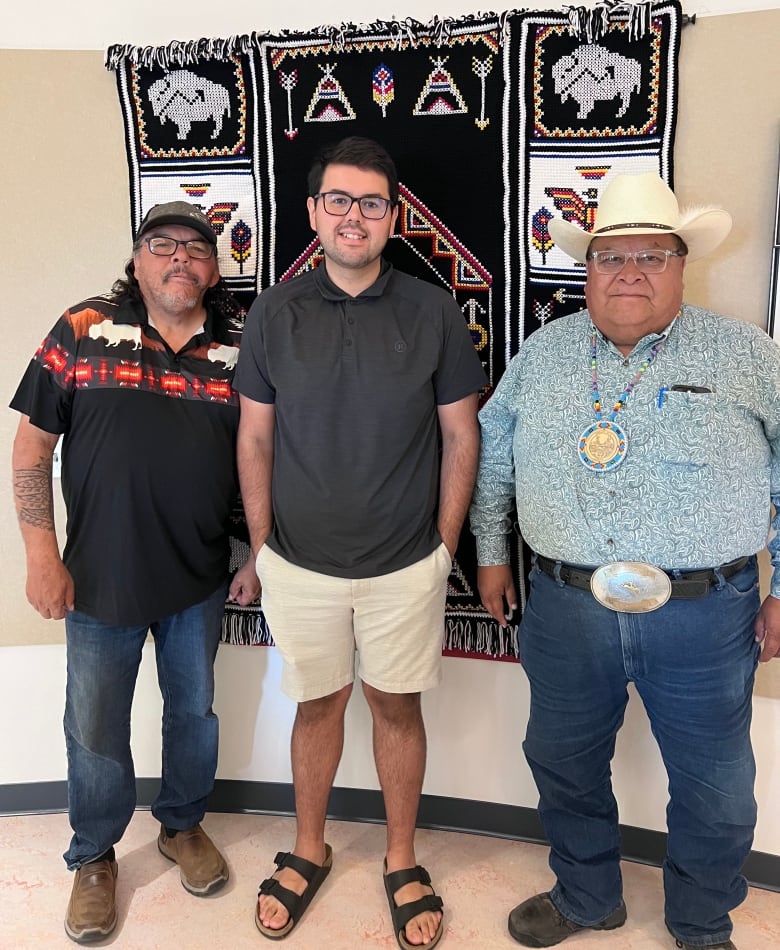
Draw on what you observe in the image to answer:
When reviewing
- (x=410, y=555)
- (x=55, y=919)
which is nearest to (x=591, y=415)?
(x=410, y=555)

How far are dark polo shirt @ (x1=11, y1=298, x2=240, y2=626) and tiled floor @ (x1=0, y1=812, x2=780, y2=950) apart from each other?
31.7 inches

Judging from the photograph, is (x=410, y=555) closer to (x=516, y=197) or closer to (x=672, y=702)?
(x=672, y=702)

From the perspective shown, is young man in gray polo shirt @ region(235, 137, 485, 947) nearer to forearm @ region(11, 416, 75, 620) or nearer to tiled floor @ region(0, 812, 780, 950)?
tiled floor @ region(0, 812, 780, 950)

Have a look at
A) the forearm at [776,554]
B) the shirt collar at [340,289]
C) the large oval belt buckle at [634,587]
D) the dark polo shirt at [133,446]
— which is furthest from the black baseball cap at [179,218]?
the forearm at [776,554]

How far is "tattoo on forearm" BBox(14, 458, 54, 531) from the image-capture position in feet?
6.17

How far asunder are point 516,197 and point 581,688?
1264 millimetres

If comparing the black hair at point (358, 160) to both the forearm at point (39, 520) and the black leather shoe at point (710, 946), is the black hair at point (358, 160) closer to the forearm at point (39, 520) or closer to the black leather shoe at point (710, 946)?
the forearm at point (39, 520)

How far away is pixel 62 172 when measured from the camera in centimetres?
221

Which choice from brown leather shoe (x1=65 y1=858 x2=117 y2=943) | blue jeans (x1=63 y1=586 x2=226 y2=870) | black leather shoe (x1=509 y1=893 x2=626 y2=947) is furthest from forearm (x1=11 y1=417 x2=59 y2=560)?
black leather shoe (x1=509 y1=893 x2=626 y2=947)

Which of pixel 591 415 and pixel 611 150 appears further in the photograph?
pixel 611 150

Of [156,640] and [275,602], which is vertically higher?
[275,602]

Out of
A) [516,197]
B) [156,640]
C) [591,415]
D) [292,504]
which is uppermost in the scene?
[516,197]

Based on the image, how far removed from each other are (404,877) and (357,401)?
1.24 metres

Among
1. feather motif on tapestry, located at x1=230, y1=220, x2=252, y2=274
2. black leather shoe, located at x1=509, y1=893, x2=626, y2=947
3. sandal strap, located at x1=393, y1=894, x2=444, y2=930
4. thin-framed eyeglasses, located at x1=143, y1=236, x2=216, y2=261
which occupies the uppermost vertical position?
feather motif on tapestry, located at x1=230, y1=220, x2=252, y2=274
